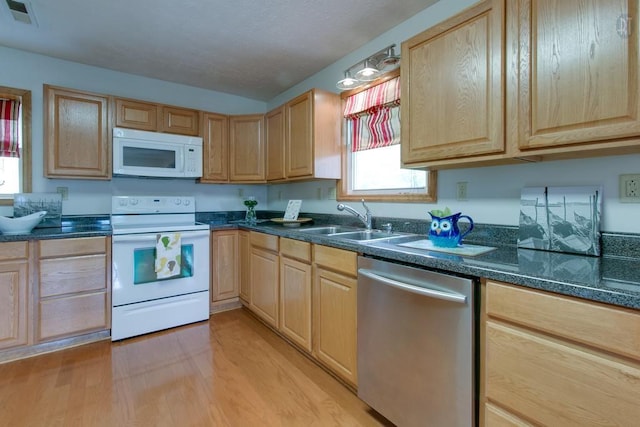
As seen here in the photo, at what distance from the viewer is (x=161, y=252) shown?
2553 millimetres

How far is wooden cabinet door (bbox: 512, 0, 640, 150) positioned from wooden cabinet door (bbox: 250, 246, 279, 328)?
1.83 metres

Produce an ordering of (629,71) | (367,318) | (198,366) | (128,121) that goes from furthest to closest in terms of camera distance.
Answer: (128,121) → (198,366) → (367,318) → (629,71)

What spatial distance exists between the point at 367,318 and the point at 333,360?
0.46 metres

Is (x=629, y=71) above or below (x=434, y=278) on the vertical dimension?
above

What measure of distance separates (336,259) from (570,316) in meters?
1.09

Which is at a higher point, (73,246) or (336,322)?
(73,246)

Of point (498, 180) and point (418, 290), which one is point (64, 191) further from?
point (498, 180)

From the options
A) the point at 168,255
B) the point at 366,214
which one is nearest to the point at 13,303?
the point at 168,255

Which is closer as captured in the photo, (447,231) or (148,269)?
(447,231)

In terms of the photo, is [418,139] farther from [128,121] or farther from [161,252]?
[128,121]

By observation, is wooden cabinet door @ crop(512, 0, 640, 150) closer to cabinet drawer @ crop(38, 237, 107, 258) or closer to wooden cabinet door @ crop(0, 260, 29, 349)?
cabinet drawer @ crop(38, 237, 107, 258)

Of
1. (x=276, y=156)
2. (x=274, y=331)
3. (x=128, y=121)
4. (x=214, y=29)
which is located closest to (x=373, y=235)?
(x=274, y=331)

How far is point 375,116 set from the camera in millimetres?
2377

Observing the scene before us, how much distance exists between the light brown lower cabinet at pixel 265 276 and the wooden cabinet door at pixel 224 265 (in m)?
0.32
